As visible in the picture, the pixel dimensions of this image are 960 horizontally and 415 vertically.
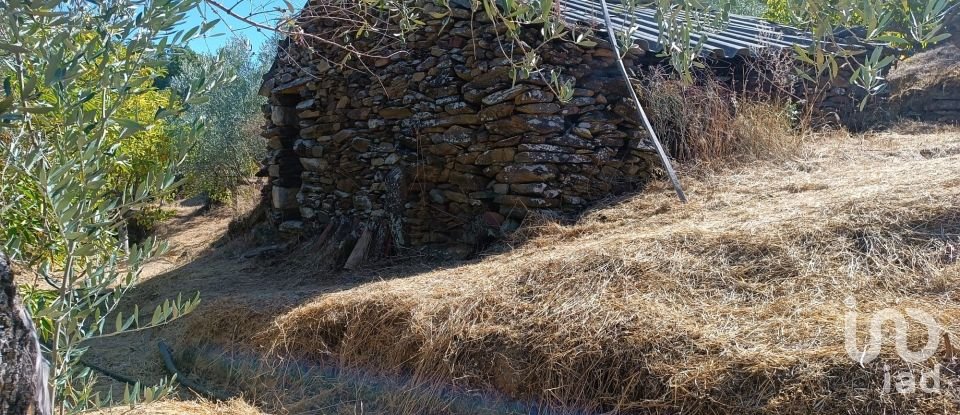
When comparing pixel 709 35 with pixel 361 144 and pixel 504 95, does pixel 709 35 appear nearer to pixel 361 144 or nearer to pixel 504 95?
pixel 504 95

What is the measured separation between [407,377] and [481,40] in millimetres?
3309

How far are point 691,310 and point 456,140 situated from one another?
3281 mm

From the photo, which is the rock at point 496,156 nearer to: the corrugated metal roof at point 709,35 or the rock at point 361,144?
the corrugated metal roof at point 709,35

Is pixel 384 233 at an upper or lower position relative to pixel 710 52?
lower

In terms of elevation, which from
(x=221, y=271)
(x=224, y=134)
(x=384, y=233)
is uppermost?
(x=224, y=134)

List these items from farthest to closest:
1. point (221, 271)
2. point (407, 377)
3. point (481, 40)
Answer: point (221, 271) → point (481, 40) → point (407, 377)

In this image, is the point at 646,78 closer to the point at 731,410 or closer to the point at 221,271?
the point at 731,410

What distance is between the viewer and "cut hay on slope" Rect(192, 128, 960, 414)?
9.61ft

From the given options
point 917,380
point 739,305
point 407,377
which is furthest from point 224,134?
point 917,380

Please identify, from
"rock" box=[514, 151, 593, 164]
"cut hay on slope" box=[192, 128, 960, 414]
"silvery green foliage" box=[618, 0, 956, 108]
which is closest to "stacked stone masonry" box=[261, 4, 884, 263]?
"rock" box=[514, 151, 593, 164]

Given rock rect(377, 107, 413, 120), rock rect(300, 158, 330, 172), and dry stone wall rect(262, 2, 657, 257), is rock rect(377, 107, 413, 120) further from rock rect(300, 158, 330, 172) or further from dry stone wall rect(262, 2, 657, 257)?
rock rect(300, 158, 330, 172)

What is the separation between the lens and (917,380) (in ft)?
8.75

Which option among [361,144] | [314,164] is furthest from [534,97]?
[314,164]

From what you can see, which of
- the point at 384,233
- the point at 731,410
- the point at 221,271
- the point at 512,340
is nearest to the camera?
the point at 731,410
